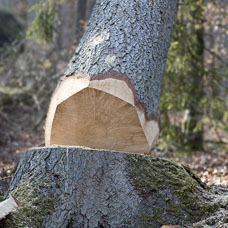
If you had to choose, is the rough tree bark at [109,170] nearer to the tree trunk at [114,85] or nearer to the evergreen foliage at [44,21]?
the tree trunk at [114,85]

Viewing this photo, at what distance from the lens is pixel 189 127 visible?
8930mm

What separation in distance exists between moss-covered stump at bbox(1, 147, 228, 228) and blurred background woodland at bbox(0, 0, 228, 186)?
172 cm

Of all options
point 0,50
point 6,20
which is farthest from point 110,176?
point 6,20

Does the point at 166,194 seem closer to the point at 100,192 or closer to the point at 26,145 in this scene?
the point at 100,192

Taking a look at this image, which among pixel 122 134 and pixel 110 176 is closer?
pixel 110 176

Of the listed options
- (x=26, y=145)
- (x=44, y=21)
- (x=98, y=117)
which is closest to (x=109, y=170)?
(x=98, y=117)

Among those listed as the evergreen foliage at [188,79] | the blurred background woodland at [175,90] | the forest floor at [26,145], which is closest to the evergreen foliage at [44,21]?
the blurred background woodland at [175,90]

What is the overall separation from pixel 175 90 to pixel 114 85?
4377 mm

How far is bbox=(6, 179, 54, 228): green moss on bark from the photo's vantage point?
9.12ft

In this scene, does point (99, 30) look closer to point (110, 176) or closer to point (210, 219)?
point (110, 176)

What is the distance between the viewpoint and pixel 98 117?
142 inches

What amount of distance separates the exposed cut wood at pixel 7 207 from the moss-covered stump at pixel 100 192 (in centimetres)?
18

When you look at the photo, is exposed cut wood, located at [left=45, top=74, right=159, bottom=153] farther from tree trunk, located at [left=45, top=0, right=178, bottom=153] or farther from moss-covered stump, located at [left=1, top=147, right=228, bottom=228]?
moss-covered stump, located at [left=1, top=147, right=228, bottom=228]

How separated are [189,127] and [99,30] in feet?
18.4
